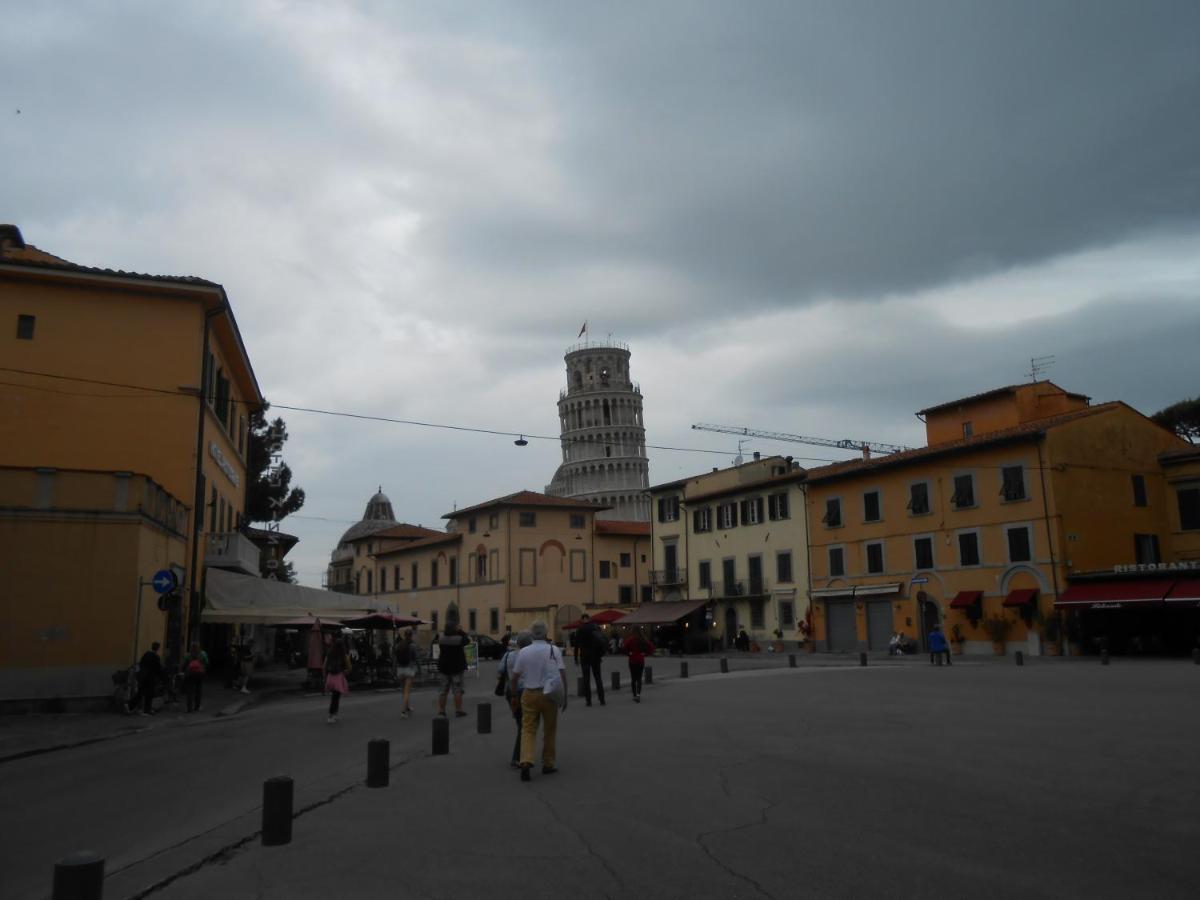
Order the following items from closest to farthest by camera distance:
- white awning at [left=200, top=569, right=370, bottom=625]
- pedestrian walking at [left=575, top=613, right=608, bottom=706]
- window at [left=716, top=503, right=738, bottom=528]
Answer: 1. pedestrian walking at [left=575, top=613, right=608, bottom=706]
2. white awning at [left=200, top=569, right=370, bottom=625]
3. window at [left=716, top=503, right=738, bottom=528]

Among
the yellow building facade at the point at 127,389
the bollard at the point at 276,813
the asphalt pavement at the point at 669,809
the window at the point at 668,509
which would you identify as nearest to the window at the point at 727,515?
the window at the point at 668,509

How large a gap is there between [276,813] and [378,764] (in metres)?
2.59

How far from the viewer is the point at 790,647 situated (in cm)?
5022

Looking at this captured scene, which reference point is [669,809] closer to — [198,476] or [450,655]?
[450,655]

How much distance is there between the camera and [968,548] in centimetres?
4175

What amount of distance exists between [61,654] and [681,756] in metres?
13.8

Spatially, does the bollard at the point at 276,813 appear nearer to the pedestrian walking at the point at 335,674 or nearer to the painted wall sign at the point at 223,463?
the pedestrian walking at the point at 335,674

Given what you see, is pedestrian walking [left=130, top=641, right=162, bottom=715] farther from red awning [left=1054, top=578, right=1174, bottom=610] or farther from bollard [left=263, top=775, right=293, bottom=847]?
red awning [left=1054, top=578, right=1174, bottom=610]

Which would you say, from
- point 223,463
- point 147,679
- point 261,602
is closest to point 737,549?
point 223,463

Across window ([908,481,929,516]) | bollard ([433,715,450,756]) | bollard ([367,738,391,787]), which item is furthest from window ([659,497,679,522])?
bollard ([367,738,391,787])

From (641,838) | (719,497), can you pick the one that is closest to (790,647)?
(719,497)

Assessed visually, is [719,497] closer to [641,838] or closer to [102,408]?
Result: [102,408]

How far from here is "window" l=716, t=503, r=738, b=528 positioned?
55812 mm

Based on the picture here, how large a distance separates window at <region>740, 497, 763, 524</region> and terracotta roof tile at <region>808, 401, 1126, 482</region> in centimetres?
467
